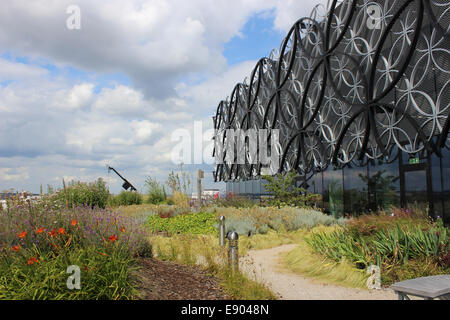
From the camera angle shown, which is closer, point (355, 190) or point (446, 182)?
point (446, 182)

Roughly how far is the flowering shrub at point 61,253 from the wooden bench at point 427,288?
358 centimetres

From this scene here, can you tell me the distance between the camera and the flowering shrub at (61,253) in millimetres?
4395

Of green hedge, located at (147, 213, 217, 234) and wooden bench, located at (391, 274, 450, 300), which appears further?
green hedge, located at (147, 213, 217, 234)

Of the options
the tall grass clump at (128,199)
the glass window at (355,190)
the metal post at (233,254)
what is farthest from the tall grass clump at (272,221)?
the tall grass clump at (128,199)

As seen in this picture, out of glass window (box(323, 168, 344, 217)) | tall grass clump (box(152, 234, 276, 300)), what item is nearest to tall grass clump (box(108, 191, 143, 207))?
glass window (box(323, 168, 344, 217))

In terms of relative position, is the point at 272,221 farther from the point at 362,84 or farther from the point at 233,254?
the point at 362,84

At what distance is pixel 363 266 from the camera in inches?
263

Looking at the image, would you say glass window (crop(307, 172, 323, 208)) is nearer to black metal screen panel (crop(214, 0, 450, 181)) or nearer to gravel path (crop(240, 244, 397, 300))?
black metal screen panel (crop(214, 0, 450, 181))

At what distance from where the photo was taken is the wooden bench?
427 centimetres

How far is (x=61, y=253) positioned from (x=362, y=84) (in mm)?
14274

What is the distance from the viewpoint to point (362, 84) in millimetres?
15469

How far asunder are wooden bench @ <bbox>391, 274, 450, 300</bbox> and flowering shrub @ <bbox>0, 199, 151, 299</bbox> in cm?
358

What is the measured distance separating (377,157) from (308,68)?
27.1 feet

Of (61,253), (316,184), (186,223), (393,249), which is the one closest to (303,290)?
(393,249)
